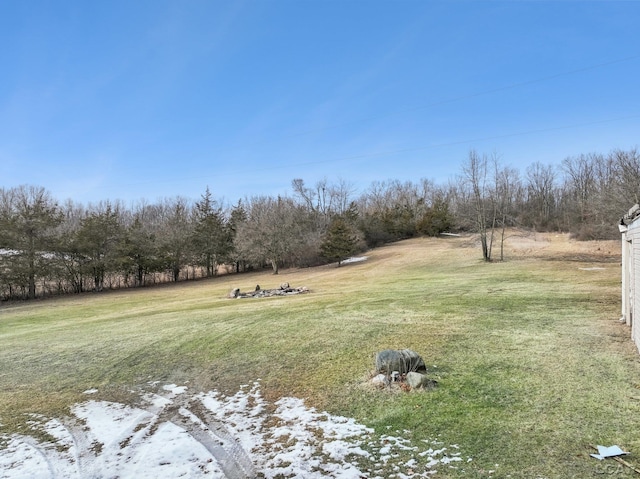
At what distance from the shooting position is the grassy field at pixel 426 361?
3832 millimetres

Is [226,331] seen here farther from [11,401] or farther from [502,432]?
[502,432]

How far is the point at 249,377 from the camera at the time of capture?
6121 mm

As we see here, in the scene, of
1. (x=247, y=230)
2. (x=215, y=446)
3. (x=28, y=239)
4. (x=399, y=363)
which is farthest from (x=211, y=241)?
(x=215, y=446)

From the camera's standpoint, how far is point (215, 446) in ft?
13.1

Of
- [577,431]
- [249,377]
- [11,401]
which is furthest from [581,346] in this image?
[11,401]

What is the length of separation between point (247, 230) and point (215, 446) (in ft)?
92.0

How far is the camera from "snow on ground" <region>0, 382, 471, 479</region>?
349cm

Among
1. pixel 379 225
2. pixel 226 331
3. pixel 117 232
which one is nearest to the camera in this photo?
pixel 226 331

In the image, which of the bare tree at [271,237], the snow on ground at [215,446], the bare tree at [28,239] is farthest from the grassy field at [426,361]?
the bare tree at [271,237]

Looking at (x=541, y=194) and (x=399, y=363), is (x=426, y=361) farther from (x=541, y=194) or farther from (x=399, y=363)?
(x=541, y=194)

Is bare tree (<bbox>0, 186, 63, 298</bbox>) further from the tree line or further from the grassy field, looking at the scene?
the grassy field

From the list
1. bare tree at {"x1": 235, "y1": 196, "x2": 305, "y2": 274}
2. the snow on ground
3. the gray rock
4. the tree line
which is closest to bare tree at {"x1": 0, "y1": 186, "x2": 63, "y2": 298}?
the tree line

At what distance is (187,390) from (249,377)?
90cm

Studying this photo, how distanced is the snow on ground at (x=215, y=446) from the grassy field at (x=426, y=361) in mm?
292
